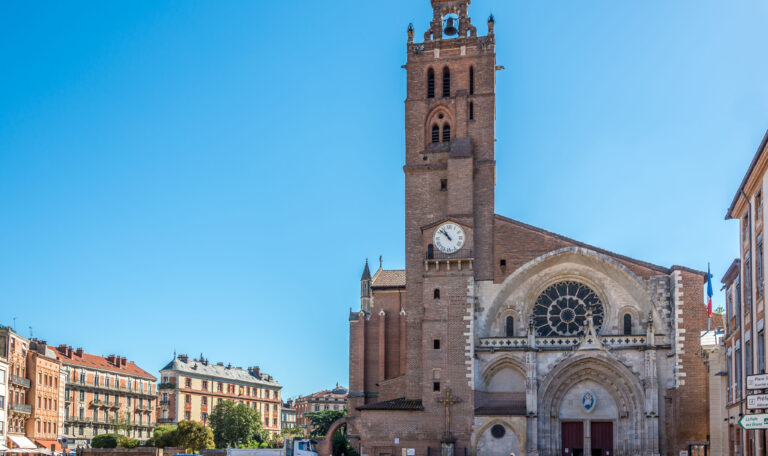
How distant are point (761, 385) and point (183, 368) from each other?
93.5 meters

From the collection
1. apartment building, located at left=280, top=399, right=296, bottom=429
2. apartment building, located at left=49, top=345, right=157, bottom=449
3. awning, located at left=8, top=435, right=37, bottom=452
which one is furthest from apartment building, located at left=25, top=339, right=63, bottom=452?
apartment building, located at left=280, top=399, right=296, bottom=429

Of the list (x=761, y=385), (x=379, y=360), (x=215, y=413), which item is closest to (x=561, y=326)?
(x=379, y=360)

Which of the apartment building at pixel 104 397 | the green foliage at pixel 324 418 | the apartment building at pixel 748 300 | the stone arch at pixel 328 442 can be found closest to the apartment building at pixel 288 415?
the green foliage at pixel 324 418

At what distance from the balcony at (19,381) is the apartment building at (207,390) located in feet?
101

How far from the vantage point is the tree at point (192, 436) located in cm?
7444

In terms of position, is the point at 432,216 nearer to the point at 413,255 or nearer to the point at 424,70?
the point at 413,255

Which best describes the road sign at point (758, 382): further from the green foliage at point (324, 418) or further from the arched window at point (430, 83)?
the green foliage at point (324, 418)

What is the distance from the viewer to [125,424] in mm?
91062

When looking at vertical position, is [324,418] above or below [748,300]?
below

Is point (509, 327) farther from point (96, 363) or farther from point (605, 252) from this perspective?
point (96, 363)

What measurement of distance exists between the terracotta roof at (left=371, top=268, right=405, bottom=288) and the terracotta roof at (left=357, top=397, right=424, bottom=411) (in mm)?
10176

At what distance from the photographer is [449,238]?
49.1 meters

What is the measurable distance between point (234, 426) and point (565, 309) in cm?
4784

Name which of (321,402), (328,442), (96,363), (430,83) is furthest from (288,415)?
(430,83)
